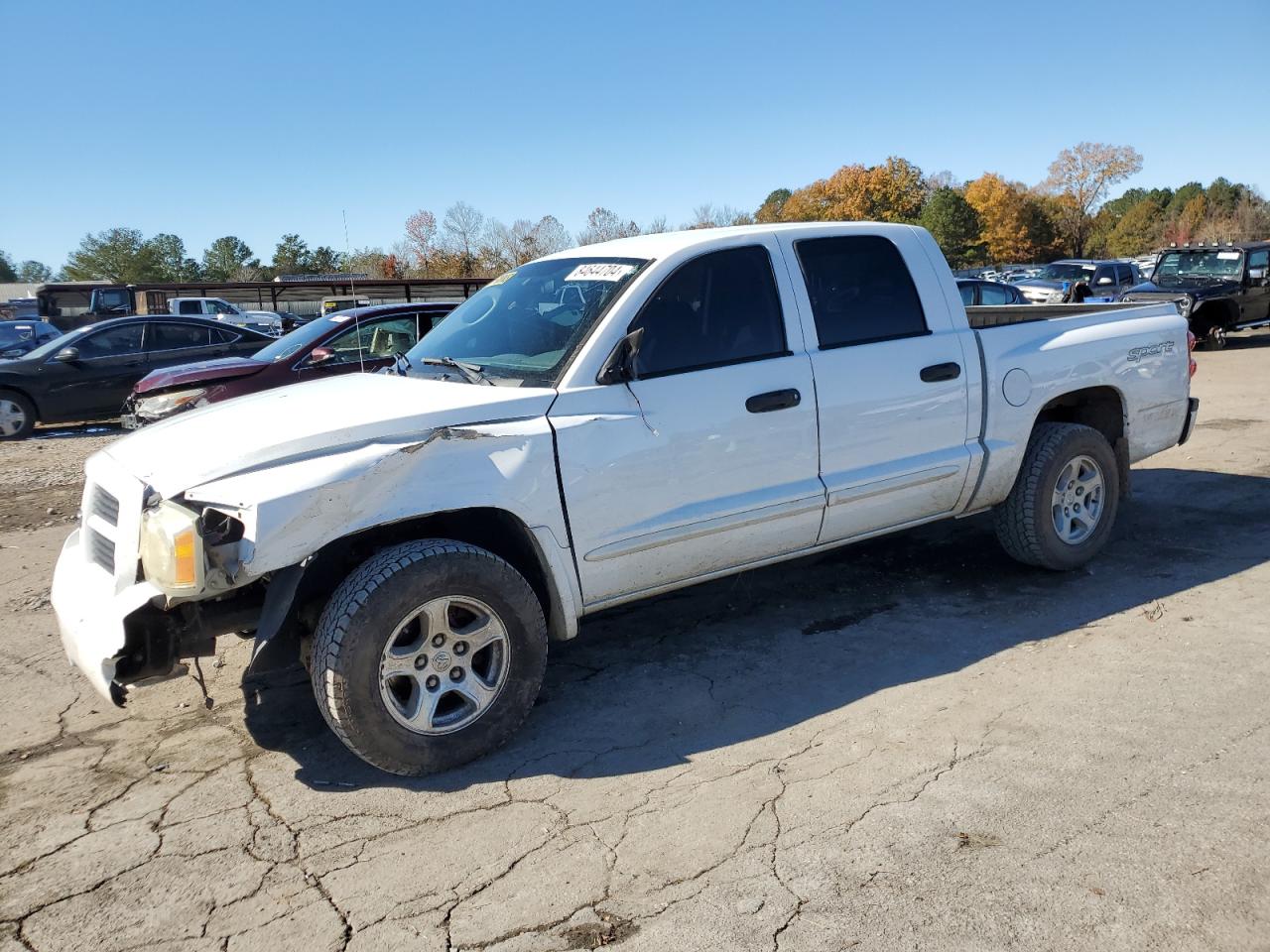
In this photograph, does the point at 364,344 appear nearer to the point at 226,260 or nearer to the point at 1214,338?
the point at 1214,338

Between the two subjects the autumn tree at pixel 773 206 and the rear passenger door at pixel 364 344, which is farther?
the autumn tree at pixel 773 206

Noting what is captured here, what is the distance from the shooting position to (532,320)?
4.38 meters

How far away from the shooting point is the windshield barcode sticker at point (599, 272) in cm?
426

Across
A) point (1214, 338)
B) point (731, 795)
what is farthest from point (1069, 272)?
point (731, 795)

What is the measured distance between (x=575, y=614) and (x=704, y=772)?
0.84m

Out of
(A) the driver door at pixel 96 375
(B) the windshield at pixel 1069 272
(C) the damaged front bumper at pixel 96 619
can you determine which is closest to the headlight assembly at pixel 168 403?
(A) the driver door at pixel 96 375

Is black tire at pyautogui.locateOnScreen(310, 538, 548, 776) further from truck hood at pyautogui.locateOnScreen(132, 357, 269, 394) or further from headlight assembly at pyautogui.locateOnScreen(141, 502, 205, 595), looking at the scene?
truck hood at pyautogui.locateOnScreen(132, 357, 269, 394)

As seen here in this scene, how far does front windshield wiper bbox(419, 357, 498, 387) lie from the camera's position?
411 centimetres

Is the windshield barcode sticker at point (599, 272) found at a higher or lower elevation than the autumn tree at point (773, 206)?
lower

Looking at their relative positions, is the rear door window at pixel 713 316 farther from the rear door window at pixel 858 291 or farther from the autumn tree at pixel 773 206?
the autumn tree at pixel 773 206

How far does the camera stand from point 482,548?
12.2 ft

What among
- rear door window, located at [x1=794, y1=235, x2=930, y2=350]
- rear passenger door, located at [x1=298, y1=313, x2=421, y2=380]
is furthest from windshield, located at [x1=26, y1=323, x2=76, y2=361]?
rear door window, located at [x1=794, y1=235, x2=930, y2=350]

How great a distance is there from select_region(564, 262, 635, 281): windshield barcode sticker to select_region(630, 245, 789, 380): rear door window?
211 mm

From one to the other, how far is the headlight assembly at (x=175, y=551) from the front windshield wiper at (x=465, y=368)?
133 centimetres
